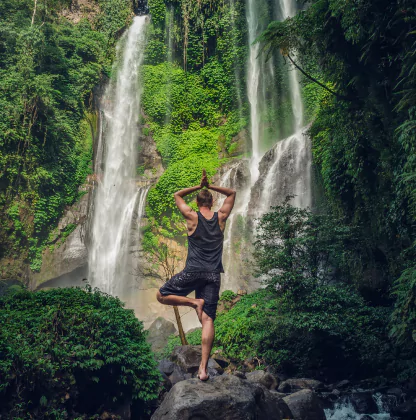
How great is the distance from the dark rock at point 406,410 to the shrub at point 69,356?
4.21 m

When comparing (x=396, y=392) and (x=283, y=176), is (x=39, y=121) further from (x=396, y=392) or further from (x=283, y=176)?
(x=396, y=392)

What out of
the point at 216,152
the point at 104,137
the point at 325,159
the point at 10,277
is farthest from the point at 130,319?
the point at 104,137

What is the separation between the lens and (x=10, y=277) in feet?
62.8

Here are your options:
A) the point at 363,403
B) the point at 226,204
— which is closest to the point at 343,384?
the point at 363,403

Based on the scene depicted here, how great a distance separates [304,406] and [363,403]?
2.18 metres

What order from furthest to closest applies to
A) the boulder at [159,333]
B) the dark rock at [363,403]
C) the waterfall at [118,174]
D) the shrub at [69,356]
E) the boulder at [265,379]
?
the waterfall at [118,174]
the boulder at [159,333]
the boulder at [265,379]
the dark rock at [363,403]
the shrub at [69,356]

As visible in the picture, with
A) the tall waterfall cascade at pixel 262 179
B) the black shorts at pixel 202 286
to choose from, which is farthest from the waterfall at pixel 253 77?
the black shorts at pixel 202 286

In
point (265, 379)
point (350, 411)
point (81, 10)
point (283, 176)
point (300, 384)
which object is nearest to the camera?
point (350, 411)

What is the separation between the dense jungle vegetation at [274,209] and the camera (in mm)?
5898

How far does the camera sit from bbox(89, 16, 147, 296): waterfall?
2166 cm

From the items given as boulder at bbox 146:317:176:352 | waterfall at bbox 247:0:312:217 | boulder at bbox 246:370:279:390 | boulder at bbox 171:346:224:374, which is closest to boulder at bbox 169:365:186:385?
boulder at bbox 171:346:224:374

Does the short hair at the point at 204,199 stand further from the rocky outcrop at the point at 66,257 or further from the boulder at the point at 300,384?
the rocky outcrop at the point at 66,257

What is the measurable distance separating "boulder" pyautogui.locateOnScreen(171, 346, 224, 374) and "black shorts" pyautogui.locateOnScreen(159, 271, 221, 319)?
5.16 m

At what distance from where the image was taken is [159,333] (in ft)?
53.4
